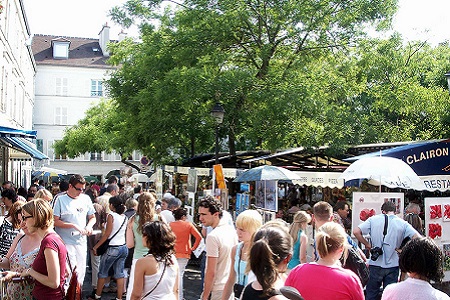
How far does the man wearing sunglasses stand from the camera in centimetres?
802

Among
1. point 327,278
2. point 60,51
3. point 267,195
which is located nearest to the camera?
point 327,278

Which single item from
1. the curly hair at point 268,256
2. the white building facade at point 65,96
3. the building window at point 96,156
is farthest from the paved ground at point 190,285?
the building window at point 96,156

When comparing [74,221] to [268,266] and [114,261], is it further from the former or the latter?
[268,266]

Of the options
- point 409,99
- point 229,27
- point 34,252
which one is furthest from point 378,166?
point 409,99

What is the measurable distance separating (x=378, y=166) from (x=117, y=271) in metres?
4.49

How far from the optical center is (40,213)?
203 inches

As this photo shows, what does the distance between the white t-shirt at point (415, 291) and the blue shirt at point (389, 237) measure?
397 centimetres

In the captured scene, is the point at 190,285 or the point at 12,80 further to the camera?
the point at 12,80

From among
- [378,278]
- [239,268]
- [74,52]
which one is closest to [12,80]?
[378,278]

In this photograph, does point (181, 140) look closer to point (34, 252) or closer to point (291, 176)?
point (291, 176)

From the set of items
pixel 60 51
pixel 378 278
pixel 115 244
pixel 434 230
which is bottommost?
pixel 378 278

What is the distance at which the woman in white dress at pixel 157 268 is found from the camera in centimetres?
468

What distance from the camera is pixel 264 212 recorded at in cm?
1130

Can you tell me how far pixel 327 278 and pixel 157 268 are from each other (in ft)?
4.36
